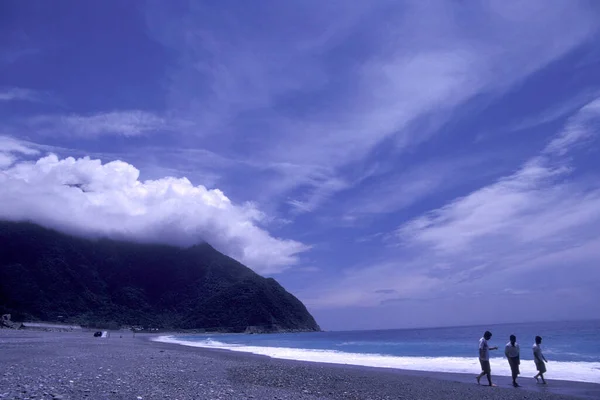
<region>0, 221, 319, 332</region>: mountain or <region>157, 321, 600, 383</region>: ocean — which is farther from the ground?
<region>0, 221, 319, 332</region>: mountain

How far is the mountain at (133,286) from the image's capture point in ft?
348

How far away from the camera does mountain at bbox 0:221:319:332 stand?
106 meters

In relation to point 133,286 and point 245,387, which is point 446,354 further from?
point 133,286

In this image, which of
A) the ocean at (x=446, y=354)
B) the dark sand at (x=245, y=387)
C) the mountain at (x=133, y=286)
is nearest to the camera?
the dark sand at (x=245, y=387)

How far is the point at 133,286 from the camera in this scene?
131 metres

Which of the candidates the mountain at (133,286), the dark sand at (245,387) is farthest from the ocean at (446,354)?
the mountain at (133,286)

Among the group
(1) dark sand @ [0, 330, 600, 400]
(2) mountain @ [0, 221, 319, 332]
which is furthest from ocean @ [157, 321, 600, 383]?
(2) mountain @ [0, 221, 319, 332]

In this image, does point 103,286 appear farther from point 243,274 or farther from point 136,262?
point 243,274

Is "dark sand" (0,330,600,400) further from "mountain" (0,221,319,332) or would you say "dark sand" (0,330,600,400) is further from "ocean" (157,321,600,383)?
"mountain" (0,221,319,332)

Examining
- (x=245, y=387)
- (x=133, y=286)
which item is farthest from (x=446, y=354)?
(x=133, y=286)

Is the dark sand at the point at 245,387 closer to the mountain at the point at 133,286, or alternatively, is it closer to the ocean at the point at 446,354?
the ocean at the point at 446,354

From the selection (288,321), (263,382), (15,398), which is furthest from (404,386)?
(288,321)

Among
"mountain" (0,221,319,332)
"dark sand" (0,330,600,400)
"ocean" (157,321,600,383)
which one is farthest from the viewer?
"mountain" (0,221,319,332)

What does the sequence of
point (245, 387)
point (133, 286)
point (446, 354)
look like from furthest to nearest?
1. point (133, 286)
2. point (446, 354)
3. point (245, 387)
